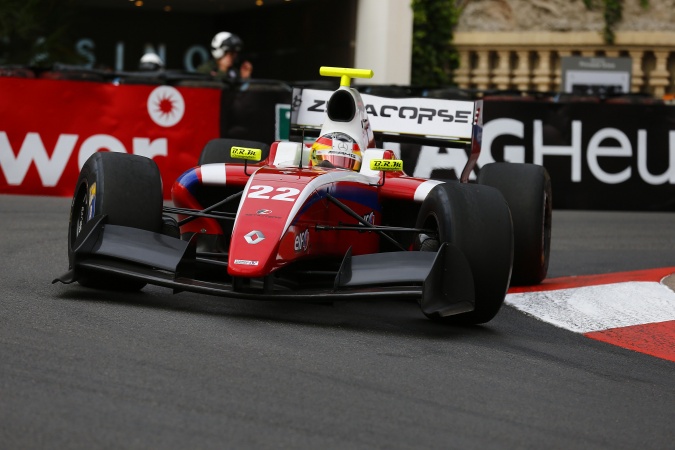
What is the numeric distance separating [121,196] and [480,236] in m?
1.91

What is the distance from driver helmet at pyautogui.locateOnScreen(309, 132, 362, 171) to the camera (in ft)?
26.2

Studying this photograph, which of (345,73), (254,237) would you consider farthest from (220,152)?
(254,237)

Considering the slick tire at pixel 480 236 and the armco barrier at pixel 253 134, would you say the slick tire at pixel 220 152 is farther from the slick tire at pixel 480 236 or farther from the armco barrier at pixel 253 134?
the armco barrier at pixel 253 134

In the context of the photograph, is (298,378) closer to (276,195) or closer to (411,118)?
(276,195)

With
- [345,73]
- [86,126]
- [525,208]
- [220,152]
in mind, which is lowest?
[525,208]

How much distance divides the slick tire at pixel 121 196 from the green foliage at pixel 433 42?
45.8 ft

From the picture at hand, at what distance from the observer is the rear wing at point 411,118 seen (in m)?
9.11

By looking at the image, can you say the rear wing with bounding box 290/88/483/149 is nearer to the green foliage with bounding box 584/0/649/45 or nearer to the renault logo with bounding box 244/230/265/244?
the renault logo with bounding box 244/230/265/244

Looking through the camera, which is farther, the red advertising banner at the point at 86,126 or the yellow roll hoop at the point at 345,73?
the red advertising banner at the point at 86,126

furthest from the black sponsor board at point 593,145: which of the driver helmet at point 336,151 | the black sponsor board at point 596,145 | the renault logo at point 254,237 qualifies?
the renault logo at point 254,237

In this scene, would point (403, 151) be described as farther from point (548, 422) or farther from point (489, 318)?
point (548, 422)

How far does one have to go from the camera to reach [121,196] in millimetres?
6859

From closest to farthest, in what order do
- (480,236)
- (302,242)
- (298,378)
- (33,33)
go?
(298,378), (480,236), (302,242), (33,33)

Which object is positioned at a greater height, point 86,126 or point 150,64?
point 150,64
